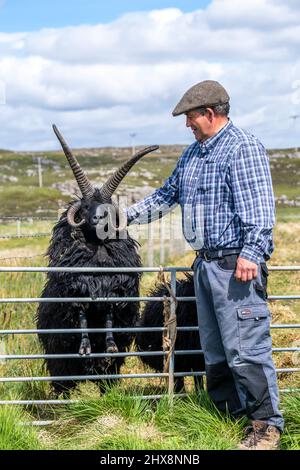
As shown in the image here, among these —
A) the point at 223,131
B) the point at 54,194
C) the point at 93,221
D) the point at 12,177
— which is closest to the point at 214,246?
the point at 223,131

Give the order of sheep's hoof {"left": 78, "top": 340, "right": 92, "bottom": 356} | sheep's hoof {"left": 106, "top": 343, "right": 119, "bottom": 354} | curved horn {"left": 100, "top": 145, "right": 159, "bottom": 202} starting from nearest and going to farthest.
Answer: sheep's hoof {"left": 78, "top": 340, "right": 92, "bottom": 356}
sheep's hoof {"left": 106, "top": 343, "right": 119, "bottom": 354}
curved horn {"left": 100, "top": 145, "right": 159, "bottom": 202}

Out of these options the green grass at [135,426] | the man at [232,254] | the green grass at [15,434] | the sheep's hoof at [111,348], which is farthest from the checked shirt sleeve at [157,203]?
the green grass at [15,434]

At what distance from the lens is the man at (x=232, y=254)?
5.05 metres

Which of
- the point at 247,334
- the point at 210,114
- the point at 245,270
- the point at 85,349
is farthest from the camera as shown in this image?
the point at 85,349

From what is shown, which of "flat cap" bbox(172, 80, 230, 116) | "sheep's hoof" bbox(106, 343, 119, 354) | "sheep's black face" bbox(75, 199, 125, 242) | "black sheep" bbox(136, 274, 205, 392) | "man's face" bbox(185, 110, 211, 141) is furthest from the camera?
"black sheep" bbox(136, 274, 205, 392)

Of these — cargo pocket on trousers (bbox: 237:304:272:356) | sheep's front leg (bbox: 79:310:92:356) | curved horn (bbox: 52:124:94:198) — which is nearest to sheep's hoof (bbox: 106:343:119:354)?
sheep's front leg (bbox: 79:310:92:356)

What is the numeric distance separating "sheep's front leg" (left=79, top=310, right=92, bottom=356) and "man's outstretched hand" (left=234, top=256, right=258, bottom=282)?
1754mm

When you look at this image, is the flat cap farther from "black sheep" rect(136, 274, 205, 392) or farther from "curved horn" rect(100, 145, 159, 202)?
"black sheep" rect(136, 274, 205, 392)

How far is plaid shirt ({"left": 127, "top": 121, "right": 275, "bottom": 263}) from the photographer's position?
5.01 meters

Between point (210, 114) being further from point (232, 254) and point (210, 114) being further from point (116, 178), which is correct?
point (116, 178)

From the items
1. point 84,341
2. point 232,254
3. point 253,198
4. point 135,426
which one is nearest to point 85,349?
point 84,341

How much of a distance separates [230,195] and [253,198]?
22 cm

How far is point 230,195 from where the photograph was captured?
519 centimetres

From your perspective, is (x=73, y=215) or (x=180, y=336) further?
(x=180, y=336)
